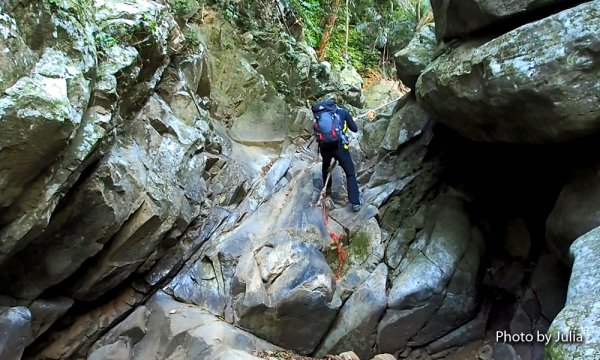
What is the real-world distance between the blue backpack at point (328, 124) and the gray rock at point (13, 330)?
5638 millimetres

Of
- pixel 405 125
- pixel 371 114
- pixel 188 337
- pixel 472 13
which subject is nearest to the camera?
pixel 472 13

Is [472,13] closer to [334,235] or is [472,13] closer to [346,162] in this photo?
[346,162]

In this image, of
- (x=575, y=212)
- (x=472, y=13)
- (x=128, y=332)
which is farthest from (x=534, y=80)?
(x=128, y=332)

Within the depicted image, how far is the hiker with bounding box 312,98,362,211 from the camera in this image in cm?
865

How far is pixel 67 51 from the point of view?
6320 millimetres

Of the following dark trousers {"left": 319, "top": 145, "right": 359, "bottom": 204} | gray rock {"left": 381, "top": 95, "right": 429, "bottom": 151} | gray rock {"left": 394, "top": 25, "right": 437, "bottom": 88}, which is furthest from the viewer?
gray rock {"left": 381, "top": 95, "right": 429, "bottom": 151}

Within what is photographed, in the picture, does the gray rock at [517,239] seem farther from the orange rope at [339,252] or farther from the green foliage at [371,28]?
the green foliage at [371,28]

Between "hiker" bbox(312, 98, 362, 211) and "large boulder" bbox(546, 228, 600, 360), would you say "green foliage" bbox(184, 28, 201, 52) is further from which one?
"large boulder" bbox(546, 228, 600, 360)

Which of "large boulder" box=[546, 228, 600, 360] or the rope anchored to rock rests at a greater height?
the rope anchored to rock

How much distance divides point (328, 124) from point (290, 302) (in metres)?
A: 3.32

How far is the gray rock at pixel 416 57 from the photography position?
9836mm

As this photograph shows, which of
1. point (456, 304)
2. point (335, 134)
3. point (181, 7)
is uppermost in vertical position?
point (181, 7)

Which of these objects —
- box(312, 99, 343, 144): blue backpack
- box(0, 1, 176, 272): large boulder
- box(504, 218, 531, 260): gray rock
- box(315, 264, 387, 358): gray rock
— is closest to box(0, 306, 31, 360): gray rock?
box(0, 1, 176, 272): large boulder

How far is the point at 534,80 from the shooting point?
582cm
